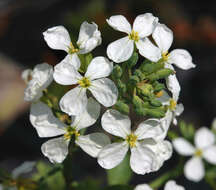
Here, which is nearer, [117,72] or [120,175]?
[117,72]

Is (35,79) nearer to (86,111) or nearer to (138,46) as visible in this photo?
(86,111)

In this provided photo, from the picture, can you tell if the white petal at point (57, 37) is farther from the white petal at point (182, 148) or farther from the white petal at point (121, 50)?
the white petal at point (182, 148)

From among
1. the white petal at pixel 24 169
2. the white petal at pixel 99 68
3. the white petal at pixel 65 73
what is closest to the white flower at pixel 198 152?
the white petal at pixel 99 68

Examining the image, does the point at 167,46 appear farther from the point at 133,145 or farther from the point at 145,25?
the point at 133,145

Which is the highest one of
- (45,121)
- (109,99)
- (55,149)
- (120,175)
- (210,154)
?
(109,99)

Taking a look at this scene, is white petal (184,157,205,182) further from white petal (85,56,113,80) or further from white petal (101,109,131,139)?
white petal (85,56,113,80)

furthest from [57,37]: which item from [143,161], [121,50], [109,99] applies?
[143,161]
